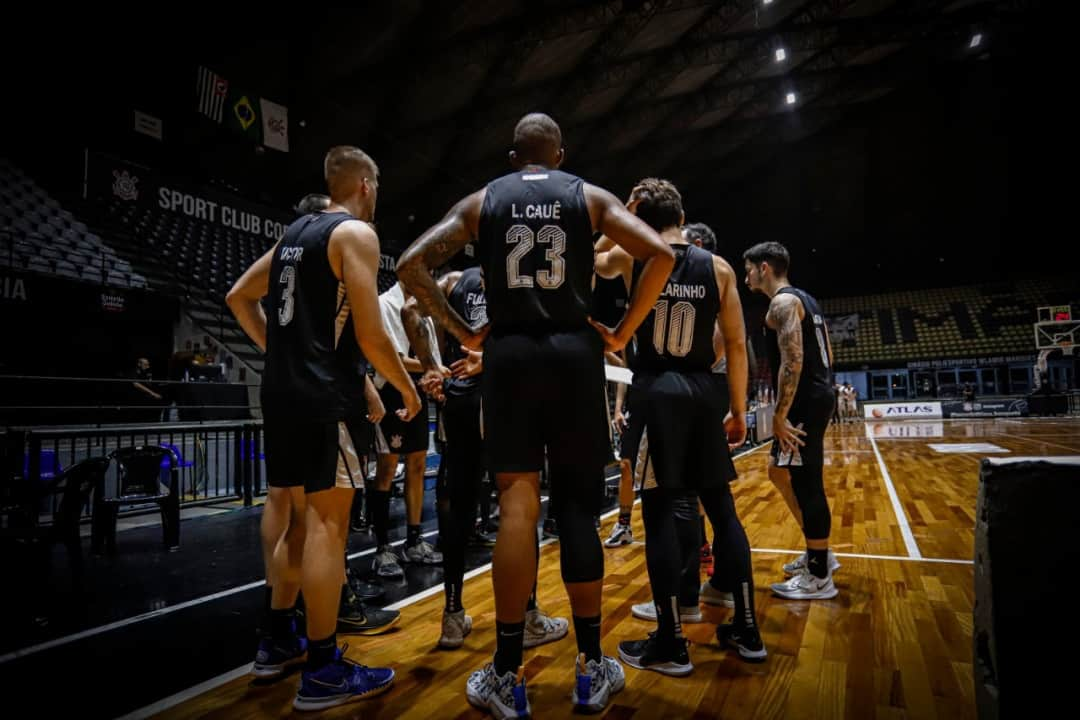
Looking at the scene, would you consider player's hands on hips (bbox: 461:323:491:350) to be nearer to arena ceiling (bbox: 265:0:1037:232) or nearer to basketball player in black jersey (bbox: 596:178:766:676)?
basketball player in black jersey (bbox: 596:178:766:676)

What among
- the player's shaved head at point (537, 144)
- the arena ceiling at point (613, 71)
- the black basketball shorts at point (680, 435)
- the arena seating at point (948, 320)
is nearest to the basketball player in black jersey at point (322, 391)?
the player's shaved head at point (537, 144)

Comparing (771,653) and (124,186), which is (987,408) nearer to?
(771,653)

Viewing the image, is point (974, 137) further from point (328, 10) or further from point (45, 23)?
point (45, 23)

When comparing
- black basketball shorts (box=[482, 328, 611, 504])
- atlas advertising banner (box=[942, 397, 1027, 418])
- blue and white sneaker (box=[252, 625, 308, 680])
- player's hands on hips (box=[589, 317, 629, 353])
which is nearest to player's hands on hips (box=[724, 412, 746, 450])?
player's hands on hips (box=[589, 317, 629, 353])

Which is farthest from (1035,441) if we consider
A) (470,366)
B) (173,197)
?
(173,197)

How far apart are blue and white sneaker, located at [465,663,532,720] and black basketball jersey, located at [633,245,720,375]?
116 centimetres

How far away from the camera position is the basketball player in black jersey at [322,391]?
1839mm

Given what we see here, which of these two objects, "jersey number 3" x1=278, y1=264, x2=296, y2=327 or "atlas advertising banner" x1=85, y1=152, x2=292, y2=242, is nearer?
"jersey number 3" x1=278, y1=264, x2=296, y2=327

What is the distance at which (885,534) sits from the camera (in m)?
4.09

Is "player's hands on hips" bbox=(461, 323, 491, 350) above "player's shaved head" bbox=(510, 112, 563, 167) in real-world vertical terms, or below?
below

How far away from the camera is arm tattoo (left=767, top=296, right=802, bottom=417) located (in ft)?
9.46

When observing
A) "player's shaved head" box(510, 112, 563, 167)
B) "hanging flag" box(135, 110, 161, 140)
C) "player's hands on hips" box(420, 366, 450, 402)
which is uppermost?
"hanging flag" box(135, 110, 161, 140)

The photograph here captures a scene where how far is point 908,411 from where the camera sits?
20016mm

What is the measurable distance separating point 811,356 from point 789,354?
0.17m
